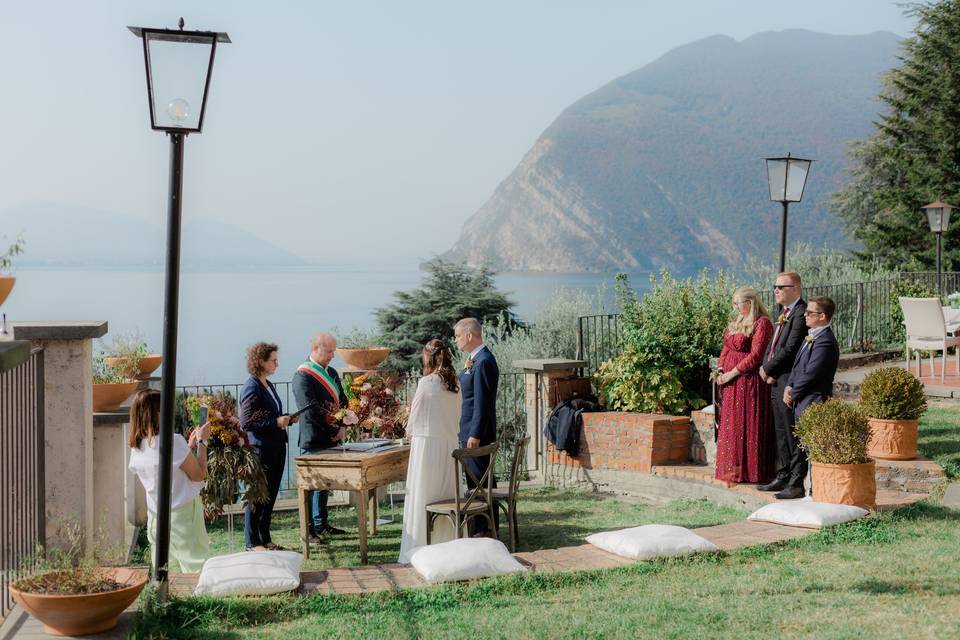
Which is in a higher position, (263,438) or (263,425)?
(263,425)

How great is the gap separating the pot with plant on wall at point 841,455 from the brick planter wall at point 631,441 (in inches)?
126

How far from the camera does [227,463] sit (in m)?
7.70

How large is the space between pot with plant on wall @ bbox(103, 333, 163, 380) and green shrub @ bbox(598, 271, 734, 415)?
545 centimetres

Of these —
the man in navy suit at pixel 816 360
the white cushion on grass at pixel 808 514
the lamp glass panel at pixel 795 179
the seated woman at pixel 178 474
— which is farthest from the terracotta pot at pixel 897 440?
the seated woman at pixel 178 474

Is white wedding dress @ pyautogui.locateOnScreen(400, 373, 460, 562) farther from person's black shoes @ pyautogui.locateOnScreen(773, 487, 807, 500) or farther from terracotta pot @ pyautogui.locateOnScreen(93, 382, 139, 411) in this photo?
terracotta pot @ pyautogui.locateOnScreen(93, 382, 139, 411)

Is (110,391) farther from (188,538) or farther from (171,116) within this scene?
(171,116)

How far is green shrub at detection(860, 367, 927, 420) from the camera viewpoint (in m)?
9.24

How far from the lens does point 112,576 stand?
17.1 ft

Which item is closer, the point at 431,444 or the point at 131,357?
the point at 431,444

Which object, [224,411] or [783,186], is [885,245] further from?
[224,411]

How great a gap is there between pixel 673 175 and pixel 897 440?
140 meters

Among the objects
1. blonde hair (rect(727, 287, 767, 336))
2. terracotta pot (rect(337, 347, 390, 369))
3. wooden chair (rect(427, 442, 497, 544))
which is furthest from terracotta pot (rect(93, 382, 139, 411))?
blonde hair (rect(727, 287, 767, 336))

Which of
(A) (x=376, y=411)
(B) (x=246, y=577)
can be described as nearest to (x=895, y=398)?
(A) (x=376, y=411)

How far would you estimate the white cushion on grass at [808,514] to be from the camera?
286 inches
